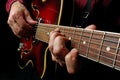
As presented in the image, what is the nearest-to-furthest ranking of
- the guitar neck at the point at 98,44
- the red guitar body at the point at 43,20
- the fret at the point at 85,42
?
the guitar neck at the point at 98,44 → the fret at the point at 85,42 → the red guitar body at the point at 43,20

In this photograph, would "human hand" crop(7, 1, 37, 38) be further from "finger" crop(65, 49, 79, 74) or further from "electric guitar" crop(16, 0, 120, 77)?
"finger" crop(65, 49, 79, 74)

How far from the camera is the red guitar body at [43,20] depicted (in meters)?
0.99

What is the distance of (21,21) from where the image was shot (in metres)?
1.09

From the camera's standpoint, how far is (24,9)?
44.6 inches

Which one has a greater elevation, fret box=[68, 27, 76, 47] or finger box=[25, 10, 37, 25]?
finger box=[25, 10, 37, 25]

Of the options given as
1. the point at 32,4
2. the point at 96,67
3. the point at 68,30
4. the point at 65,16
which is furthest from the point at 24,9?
the point at 96,67

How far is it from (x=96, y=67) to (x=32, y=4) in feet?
1.72

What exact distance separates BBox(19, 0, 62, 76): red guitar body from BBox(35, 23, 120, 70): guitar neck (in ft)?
0.66

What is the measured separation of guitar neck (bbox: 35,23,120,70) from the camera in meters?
0.57

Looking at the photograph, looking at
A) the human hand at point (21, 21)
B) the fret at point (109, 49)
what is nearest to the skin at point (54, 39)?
the human hand at point (21, 21)

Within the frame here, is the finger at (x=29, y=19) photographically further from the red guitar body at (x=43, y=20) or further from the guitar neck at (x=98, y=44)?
the guitar neck at (x=98, y=44)

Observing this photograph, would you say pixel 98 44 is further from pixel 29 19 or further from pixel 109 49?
pixel 29 19

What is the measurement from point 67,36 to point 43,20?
0.28 meters

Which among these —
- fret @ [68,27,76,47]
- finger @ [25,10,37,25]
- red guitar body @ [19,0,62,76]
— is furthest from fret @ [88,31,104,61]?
finger @ [25,10,37,25]
